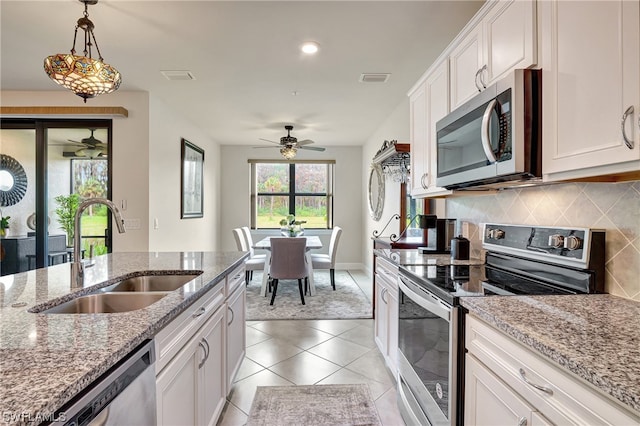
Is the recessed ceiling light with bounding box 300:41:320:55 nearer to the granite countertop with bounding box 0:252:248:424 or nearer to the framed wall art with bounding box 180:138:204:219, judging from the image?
the granite countertop with bounding box 0:252:248:424

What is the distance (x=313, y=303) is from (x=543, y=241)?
3099mm

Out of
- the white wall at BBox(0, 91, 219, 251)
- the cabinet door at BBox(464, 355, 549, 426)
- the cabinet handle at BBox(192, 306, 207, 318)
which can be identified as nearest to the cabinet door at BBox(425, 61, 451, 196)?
the cabinet door at BBox(464, 355, 549, 426)

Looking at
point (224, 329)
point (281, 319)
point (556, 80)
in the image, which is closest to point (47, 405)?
point (224, 329)

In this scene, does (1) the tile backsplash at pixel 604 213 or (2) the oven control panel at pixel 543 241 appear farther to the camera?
(2) the oven control panel at pixel 543 241

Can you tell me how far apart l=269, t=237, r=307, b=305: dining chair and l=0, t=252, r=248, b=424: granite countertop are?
2.44 meters

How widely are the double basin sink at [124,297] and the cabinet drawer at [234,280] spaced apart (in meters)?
0.22

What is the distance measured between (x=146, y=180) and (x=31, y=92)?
159cm

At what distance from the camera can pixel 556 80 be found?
3.85 feet

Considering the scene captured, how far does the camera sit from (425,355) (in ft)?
5.13

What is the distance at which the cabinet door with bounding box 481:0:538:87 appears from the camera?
129 cm

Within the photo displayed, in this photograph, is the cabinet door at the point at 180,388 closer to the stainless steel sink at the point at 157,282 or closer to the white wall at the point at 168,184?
the stainless steel sink at the point at 157,282

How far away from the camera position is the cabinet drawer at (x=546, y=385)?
0.67m

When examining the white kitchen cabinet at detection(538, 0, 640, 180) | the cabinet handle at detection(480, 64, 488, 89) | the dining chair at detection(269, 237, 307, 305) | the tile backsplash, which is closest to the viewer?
the white kitchen cabinet at detection(538, 0, 640, 180)

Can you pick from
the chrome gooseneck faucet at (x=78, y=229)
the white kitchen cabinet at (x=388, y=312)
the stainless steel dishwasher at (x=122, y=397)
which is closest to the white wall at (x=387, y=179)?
the white kitchen cabinet at (x=388, y=312)
